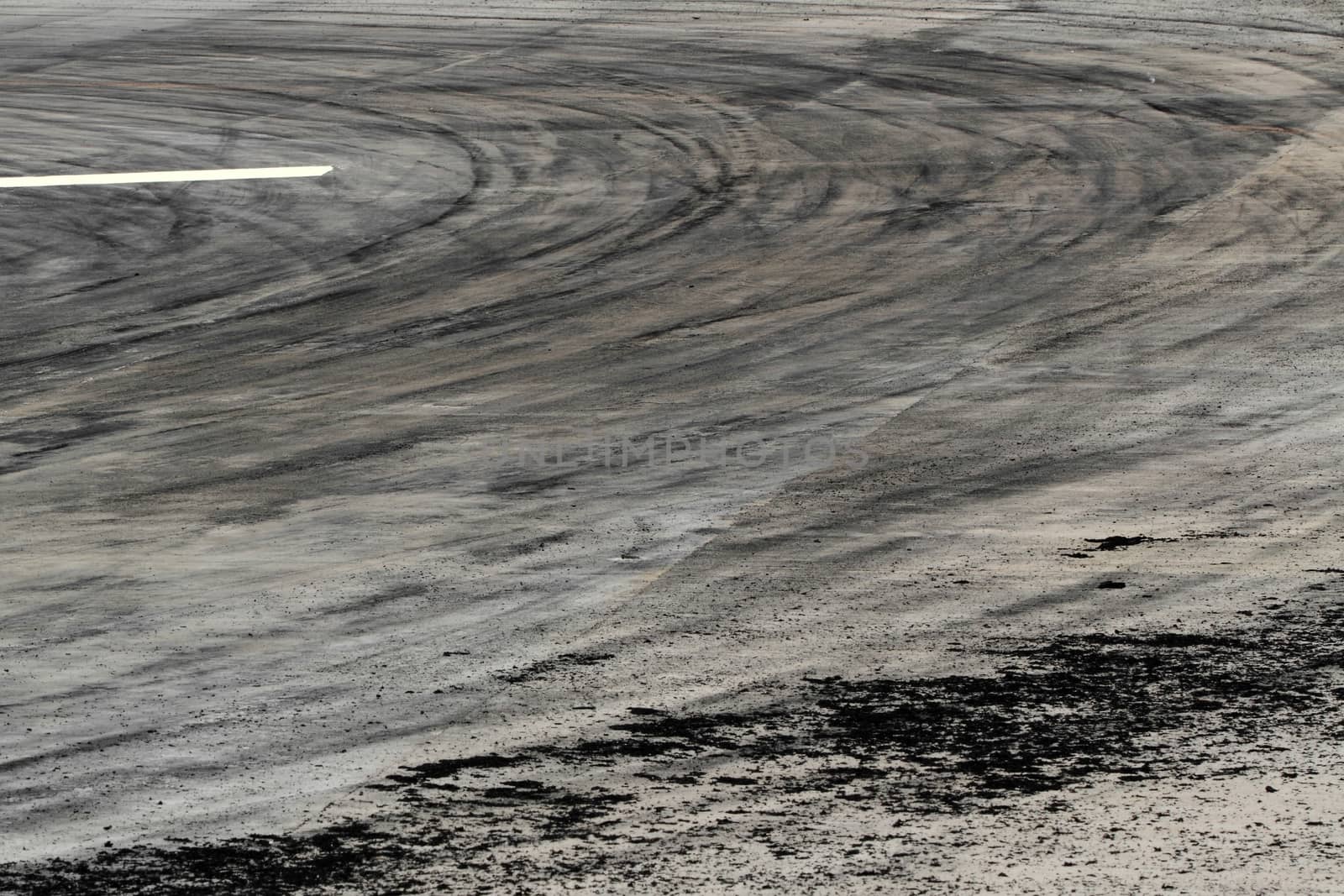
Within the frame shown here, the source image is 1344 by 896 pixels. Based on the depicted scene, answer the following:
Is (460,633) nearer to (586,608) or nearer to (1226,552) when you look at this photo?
(586,608)

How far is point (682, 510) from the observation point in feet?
25.9

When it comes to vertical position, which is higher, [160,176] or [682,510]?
[160,176]

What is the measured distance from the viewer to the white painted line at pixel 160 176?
15742 millimetres

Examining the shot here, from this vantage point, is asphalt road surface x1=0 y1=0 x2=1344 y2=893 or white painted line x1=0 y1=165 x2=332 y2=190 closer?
asphalt road surface x1=0 y1=0 x2=1344 y2=893

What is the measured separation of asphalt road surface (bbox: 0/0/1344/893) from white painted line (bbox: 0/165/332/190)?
0.69 feet

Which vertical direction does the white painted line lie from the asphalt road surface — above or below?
above

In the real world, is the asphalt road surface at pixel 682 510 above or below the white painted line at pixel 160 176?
below

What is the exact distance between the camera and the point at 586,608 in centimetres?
681

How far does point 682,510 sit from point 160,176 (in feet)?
30.1

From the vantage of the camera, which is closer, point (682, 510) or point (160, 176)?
point (682, 510)

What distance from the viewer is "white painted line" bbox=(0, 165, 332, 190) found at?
15742 mm

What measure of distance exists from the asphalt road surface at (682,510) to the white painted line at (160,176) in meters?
0.21

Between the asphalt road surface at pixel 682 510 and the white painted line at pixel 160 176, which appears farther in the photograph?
the white painted line at pixel 160 176

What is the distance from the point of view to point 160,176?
15914mm
